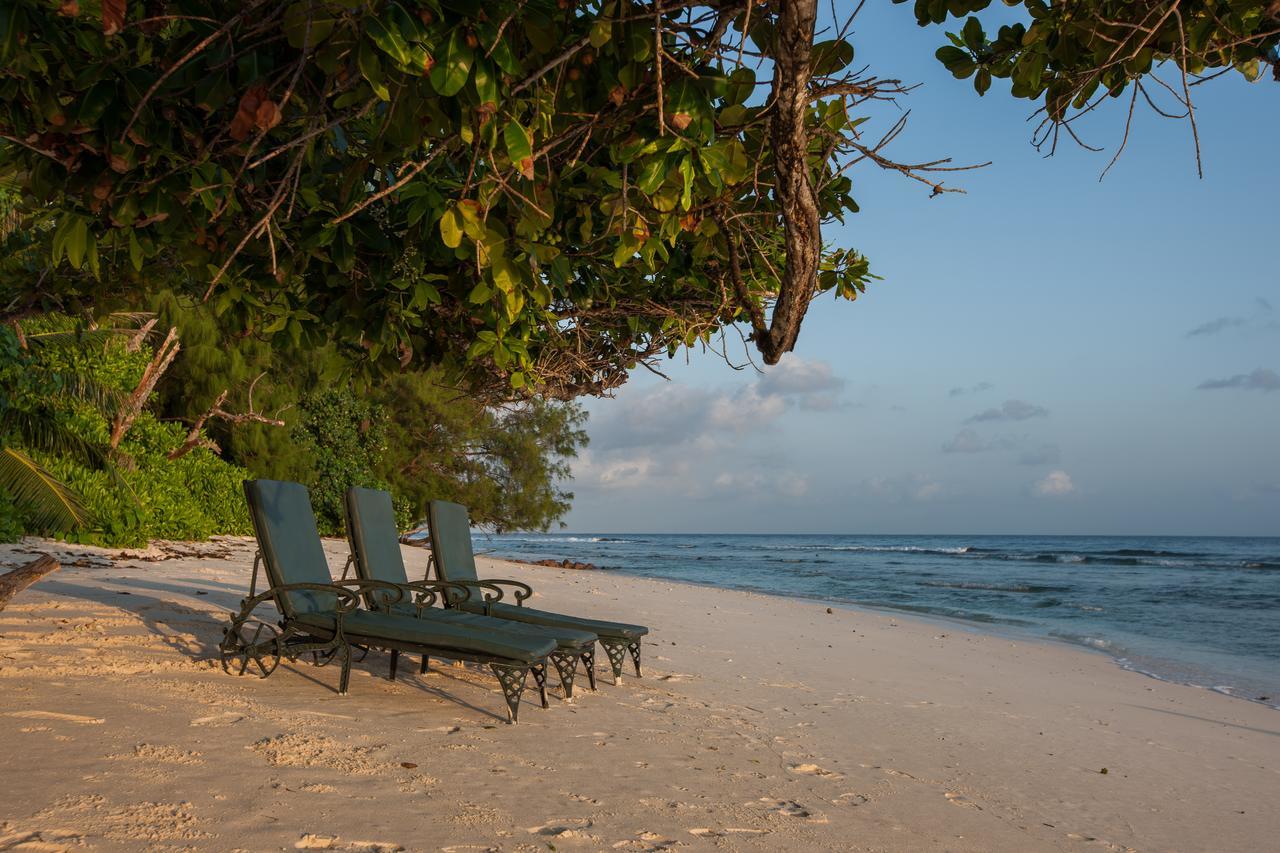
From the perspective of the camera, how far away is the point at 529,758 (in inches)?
168

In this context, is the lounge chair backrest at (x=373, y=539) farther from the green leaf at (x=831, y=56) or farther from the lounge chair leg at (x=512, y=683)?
the green leaf at (x=831, y=56)

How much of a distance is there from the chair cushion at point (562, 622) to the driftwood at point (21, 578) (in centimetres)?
274

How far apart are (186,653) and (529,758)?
2945 mm

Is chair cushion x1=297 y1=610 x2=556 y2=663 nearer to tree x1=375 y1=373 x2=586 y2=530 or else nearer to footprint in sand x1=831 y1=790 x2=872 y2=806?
footprint in sand x1=831 y1=790 x2=872 y2=806

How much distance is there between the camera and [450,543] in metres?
7.41

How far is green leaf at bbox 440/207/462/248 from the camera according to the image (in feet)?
8.03

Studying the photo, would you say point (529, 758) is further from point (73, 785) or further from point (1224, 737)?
point (1224, 737)

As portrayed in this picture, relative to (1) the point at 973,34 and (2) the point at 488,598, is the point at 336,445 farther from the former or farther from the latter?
(1) the point at 973,34

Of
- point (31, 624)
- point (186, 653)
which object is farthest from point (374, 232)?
point (31, 624)

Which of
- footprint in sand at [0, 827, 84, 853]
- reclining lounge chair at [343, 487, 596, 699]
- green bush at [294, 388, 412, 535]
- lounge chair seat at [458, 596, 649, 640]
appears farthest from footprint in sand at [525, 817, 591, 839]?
green bush at [294, 388, 412, 535]

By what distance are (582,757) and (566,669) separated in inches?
48.8

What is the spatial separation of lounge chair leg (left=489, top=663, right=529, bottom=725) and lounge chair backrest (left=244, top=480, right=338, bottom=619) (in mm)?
1549

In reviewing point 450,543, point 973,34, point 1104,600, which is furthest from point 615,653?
point 1104,600

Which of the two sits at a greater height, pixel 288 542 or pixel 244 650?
pixel 288 542
